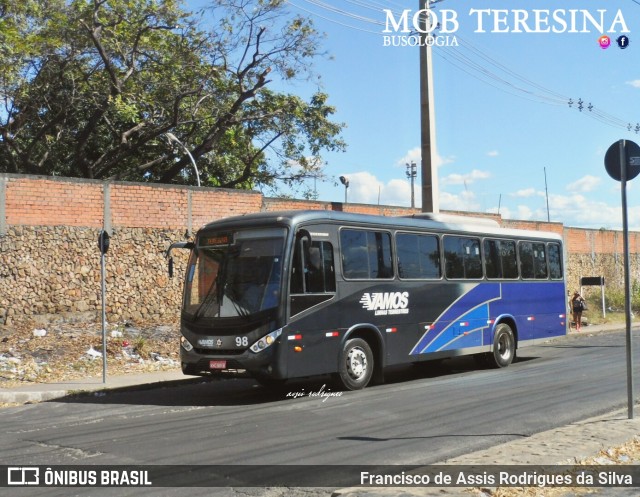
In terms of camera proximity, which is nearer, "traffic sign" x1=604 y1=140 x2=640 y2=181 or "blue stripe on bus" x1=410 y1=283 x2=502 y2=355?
"traffic sign" x1=604 y1=140 x2=640 y2=181

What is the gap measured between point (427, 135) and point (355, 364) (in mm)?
10488

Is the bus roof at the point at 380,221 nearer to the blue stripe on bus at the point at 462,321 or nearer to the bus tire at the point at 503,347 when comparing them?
the blue stripe on bus at the point at 462,321

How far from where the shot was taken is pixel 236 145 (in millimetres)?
31281

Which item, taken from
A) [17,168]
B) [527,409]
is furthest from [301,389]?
[17,168]

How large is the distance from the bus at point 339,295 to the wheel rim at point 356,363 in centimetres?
2

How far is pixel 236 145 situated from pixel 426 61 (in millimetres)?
10328

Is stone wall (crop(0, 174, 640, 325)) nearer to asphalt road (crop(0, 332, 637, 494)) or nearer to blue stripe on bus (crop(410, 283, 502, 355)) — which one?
asphalt road (crop(0, 332, 637, 494))

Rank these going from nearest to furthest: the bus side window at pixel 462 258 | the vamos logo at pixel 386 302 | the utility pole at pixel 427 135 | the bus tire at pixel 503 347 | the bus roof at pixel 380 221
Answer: the bus roof at pixel 380 221, the vamos logo at pixel 386 302, the bus side window at pixel 462 258, the bus tire at pixel 503 347, the utility pole at pixel 427 135

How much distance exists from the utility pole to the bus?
4.59 m

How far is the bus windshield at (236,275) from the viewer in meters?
12.7

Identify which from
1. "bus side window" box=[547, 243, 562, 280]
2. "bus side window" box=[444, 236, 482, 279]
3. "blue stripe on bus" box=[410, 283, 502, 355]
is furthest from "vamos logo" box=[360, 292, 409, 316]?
"bus side window" box=[547, 243, 562, 280]

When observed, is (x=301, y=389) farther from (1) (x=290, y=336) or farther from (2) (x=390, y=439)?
(2) (x=390, y=439)

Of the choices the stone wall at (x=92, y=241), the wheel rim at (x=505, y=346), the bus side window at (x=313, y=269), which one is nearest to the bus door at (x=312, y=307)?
the bus side window at (x=313, y=269)

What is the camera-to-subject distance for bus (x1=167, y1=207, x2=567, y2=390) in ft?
41.6
